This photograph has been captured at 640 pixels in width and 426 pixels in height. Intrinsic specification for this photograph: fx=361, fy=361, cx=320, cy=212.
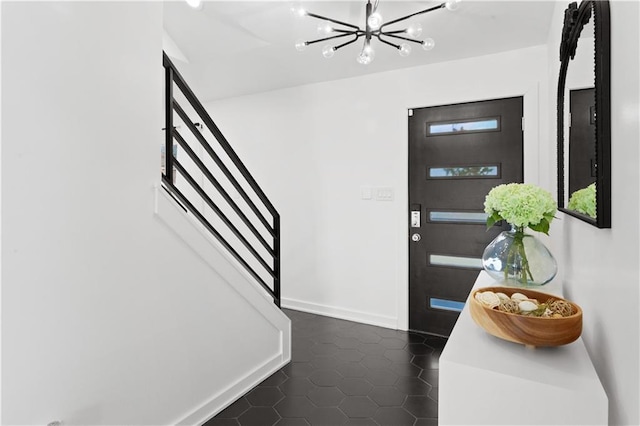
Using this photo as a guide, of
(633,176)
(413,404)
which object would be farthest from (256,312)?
(633,176)

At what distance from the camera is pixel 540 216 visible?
1.42m

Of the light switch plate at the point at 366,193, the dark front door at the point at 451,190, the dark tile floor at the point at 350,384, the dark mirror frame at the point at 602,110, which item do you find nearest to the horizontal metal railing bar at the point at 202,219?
the dark tile floor at the point at 350,384

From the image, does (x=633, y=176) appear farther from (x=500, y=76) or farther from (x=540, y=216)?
(x=500, y=76)

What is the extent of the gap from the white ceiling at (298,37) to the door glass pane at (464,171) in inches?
36.5

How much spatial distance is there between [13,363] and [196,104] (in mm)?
1410

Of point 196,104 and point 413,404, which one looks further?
point 413,404

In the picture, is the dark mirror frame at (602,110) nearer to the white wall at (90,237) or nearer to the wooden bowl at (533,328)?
the wooden bowl at (533,328)

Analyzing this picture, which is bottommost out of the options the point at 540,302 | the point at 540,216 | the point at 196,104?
the point at 540,302

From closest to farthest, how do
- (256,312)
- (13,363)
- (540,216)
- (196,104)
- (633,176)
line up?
1. (633,176)
2. (13,363)
3. (540,216)
4. (196,104)
5. (256,312)

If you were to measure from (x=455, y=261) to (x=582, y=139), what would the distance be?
2.06 meters

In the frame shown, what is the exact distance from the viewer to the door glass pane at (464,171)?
3.01m

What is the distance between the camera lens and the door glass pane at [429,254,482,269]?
3.10 metres

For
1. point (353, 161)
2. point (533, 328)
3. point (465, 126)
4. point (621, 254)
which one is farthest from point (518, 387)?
point (353, 161)

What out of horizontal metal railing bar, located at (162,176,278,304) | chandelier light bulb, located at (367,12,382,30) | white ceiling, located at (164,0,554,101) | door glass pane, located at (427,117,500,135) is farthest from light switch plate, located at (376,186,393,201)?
chandelier light bulb, located at (367,12,382,30)
